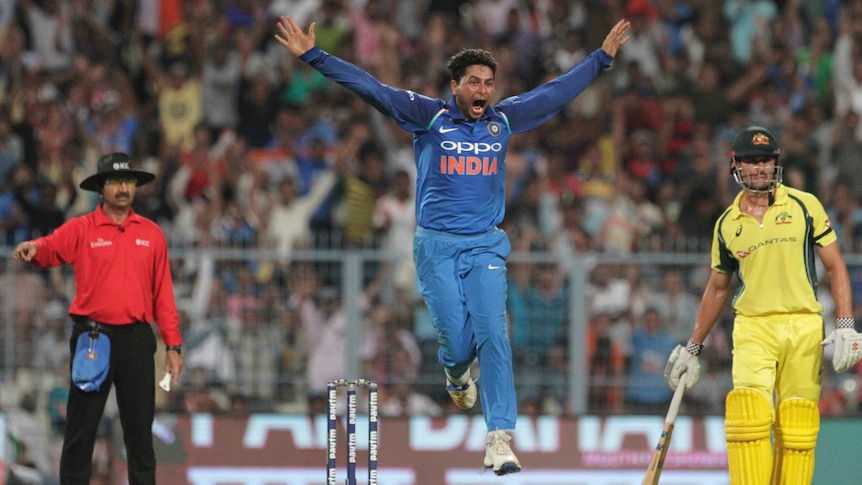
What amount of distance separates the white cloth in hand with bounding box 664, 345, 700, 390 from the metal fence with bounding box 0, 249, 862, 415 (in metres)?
3.16

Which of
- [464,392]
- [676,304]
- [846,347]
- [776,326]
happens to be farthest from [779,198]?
[676,304]

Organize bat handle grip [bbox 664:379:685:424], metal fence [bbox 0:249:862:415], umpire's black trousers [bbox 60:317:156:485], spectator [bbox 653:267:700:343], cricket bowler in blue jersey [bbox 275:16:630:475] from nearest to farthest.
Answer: cricket bowler in blue jersey [bbox 275:16:630:475], bat handle grip [bbox 664:379:685:424], umpire's black trousers [bbox 60:317:156:485], metal fence [bbox 0:249:862:415], spectator [bbox 653:267:700:343]

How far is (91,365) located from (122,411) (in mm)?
413

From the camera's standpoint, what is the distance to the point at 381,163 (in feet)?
54.2

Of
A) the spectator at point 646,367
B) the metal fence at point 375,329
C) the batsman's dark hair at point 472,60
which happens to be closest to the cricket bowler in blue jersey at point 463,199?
the batsman's dark hair at point 472,60

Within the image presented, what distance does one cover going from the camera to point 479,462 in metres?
12.9

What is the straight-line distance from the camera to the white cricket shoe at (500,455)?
9344 millimetres

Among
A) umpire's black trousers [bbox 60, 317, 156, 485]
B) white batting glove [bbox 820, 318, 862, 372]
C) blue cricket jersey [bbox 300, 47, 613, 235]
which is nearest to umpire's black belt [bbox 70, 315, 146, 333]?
umpire's black trousers [bbox 60, 317, 156, 485]

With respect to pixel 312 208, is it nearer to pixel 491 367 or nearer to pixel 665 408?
pixel 665 408

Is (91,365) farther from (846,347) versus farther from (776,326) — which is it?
(846,347)

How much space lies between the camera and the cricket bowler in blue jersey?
968 centimetres

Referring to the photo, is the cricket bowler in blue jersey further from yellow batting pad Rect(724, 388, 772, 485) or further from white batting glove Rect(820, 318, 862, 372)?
white batting glove Rect(820, 318, 862, 372)

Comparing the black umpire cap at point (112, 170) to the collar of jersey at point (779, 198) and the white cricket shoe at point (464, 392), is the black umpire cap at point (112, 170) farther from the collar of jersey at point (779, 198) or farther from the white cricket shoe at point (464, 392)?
the collar of jersey at point (779, 198)

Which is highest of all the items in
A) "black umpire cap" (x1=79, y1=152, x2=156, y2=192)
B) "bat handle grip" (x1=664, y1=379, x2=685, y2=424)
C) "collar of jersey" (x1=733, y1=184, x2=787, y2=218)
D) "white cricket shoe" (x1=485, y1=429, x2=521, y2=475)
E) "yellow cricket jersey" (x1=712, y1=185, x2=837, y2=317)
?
"black umpire cap" (x1=79, y1=152, x2=156, y2=192)
